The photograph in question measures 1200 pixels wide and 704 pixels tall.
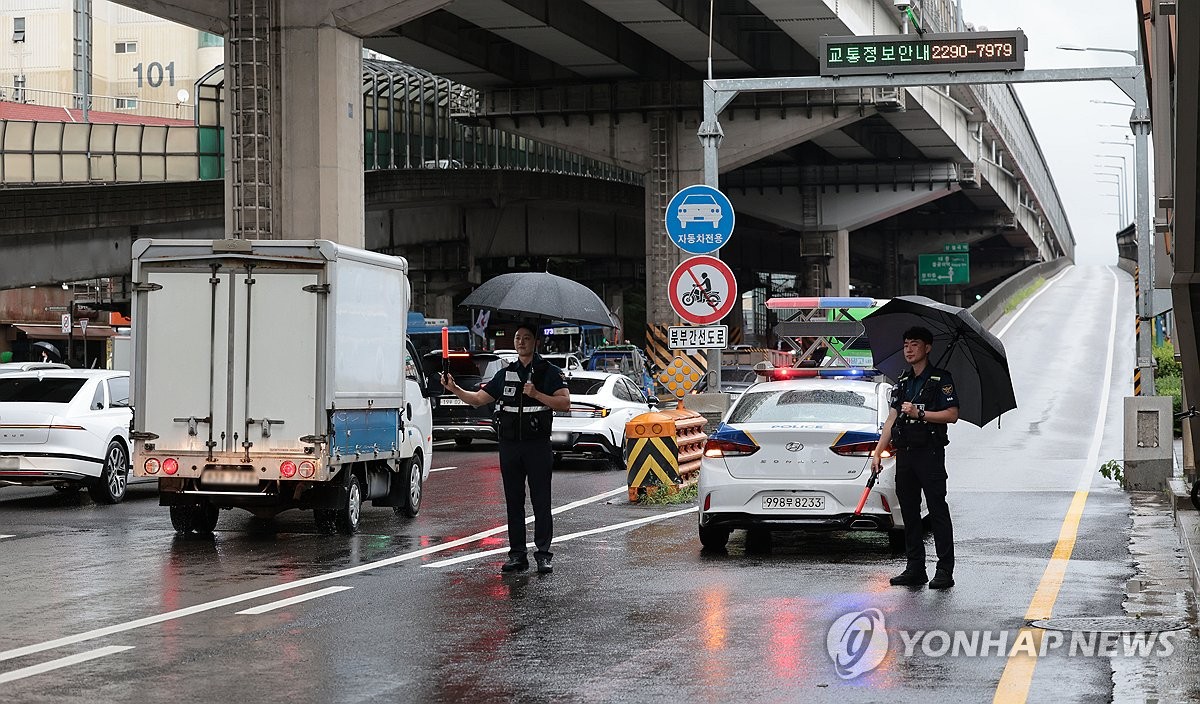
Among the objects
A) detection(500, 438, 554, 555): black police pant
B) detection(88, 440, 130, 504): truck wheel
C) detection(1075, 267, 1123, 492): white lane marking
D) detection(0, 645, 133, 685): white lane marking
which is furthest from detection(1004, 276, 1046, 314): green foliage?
detection(0, 645, 133, 685): white lane marking

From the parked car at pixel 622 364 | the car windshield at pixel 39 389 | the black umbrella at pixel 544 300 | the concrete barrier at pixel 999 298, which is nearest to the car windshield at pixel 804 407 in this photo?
the black umbrella at pixel 544 300

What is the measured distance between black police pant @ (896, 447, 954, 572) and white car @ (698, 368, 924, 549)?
1464 mm

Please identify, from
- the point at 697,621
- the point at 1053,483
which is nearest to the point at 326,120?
the point at 1053,483

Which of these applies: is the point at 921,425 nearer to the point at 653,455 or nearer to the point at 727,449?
the point at 727,449

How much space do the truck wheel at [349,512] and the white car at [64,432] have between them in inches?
176

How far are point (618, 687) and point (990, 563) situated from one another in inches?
228

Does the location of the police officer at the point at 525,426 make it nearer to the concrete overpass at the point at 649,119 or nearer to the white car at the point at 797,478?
the white car at the point at 797,478

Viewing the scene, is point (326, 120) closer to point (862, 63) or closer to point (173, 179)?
point (862, 63)

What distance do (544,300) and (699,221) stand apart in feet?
9.63

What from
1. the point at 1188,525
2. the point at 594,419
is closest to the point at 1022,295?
the point at 594,419

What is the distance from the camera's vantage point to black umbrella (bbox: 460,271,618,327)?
738 inches

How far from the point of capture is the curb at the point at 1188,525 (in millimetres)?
11091

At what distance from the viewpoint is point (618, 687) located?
743cm

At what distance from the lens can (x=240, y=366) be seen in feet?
45.2
